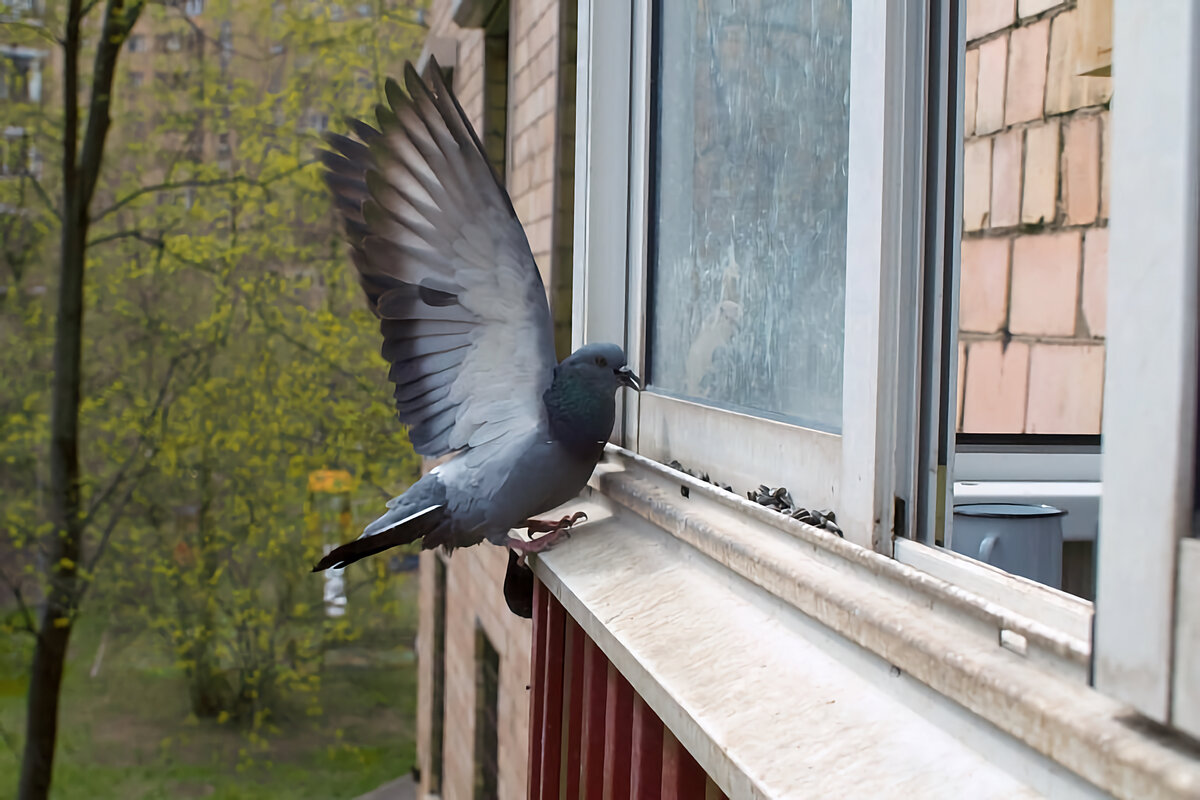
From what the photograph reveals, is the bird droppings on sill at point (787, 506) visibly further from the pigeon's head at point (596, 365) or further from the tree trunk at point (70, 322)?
the tree trunk at point (70, 322)

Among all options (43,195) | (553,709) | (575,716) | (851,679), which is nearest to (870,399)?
(851,679)

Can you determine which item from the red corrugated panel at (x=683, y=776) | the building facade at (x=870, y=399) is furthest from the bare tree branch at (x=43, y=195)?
the red corrugated panel at (x=683, y=776)

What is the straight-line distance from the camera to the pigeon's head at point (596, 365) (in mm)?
1267

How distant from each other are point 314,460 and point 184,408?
1044mm

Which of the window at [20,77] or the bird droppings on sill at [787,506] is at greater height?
the window at [20,77]

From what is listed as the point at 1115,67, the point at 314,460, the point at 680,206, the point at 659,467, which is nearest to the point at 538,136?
the point at 680,206

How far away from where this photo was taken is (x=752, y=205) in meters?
1.20

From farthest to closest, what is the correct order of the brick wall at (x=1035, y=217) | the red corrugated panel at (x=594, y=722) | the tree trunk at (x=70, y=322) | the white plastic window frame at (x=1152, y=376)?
the tree trunk at (x=70, y=322) < the brick wall at (x=1035, y=217) < the red corrugated panel at (x=594, y=722) < the white plastic window frame at (x=1152, y=376)

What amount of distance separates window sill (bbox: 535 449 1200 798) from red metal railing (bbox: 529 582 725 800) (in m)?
0.08

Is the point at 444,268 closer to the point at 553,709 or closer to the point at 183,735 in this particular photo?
the point at 553,709

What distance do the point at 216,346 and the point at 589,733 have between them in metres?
6.90

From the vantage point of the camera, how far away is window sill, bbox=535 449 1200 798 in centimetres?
51

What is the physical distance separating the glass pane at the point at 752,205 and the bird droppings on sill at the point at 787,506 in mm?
81

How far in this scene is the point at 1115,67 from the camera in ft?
1.62
